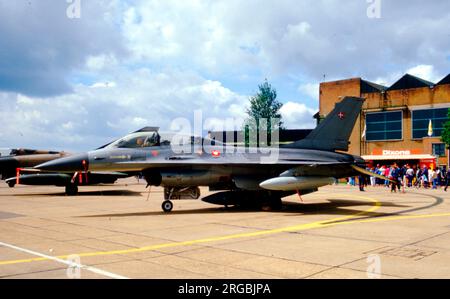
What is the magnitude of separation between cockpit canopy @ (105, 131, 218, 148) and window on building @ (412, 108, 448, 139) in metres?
43.7

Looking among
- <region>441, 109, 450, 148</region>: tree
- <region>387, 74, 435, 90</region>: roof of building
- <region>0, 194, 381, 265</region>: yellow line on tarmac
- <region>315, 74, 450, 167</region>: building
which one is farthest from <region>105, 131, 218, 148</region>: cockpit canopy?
<region>387, 74, 435, 90</region>: roof of building

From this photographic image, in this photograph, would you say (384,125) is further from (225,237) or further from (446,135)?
(225,237)

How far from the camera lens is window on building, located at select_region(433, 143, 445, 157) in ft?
156

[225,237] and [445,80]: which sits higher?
[445,80]

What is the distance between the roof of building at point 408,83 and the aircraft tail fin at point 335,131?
141ft

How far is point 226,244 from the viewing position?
7.93m

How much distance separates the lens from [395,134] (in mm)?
52344

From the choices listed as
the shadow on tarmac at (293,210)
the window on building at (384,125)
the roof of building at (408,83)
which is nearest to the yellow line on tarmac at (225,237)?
the shadow on tarmac at (293,210)

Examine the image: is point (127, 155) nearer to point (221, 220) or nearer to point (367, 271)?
point (221, 220)

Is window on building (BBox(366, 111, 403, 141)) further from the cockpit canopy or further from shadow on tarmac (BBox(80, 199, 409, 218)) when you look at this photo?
the cockpit canopy

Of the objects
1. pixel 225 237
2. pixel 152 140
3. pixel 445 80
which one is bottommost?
pixel 225 237

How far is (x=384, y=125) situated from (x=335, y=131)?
137 feet

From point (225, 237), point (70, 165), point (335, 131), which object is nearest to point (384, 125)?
point (335, 131)
